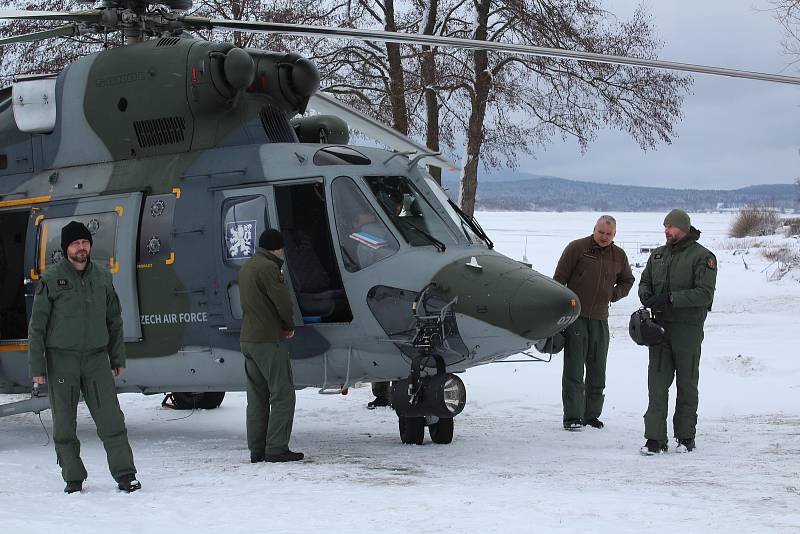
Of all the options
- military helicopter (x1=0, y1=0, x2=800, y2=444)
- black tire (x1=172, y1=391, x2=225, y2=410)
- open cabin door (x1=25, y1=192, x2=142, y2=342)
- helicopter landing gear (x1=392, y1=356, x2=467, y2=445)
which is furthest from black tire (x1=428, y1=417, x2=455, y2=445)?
black tire (x1=172, y1=391, x2=225, y2=410)

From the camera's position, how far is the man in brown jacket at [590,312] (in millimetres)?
9164

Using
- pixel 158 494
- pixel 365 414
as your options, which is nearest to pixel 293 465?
pixel 158 494

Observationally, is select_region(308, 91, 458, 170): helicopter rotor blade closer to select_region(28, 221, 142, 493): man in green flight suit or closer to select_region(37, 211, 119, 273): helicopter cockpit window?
select_region(37, 211, 119, 273): helicopter cockpit window

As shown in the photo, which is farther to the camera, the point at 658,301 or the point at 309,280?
the point at 309,280

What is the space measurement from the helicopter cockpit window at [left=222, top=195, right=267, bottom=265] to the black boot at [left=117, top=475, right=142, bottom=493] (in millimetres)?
2362

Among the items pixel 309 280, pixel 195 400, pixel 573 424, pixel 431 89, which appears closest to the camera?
pixel 309 280

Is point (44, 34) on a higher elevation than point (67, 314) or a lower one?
higher

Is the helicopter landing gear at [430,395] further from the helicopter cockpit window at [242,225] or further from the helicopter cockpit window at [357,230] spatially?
the helicopter cockpit window at [242,225]

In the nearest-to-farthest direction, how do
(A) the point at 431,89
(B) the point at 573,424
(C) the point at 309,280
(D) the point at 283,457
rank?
(D) the point at 283,457 < (C) the point at 309,280 < (B) the point at 573,424 < (A) the point at 431,89

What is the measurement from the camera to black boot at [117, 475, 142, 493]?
626cm

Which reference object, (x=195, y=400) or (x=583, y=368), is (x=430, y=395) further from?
(x=195, y=400)

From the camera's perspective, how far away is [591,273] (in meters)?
9.26

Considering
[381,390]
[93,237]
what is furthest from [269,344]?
[381,390]

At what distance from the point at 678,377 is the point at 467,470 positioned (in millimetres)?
1978
